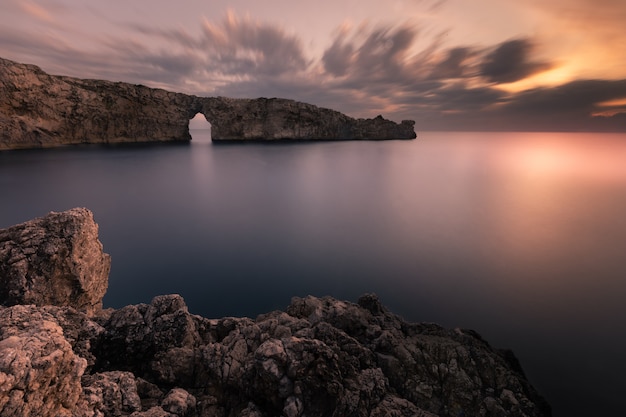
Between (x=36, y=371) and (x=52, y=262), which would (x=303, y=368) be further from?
(x=52, y=262)

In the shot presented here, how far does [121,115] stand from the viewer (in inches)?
2621

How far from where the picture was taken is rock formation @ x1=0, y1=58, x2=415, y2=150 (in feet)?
153

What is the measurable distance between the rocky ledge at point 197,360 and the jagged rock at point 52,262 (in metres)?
0.02

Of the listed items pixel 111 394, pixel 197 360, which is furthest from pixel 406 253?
pixel 111 394

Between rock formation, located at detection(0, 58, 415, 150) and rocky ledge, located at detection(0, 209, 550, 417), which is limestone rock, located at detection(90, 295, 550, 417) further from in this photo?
rock formation, located at detection(0, 58, 415, 150)

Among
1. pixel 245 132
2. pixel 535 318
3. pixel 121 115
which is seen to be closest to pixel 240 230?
pixel 535 318

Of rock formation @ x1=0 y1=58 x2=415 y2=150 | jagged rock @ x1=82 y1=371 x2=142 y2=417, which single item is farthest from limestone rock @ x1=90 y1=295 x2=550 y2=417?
rock formation @ x1=0 y1=58 x2=415 y2=150

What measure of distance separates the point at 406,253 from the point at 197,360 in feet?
40.4

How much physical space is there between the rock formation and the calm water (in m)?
26.5

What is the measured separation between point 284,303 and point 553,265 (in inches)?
537

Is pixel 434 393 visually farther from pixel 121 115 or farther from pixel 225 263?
pixel 121 115

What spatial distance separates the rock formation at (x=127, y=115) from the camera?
46.7 m

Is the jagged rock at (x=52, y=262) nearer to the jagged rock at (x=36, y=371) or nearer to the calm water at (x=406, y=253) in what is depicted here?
the jagged rock at (x=36, y=371)

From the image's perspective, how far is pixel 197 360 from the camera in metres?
5.26
